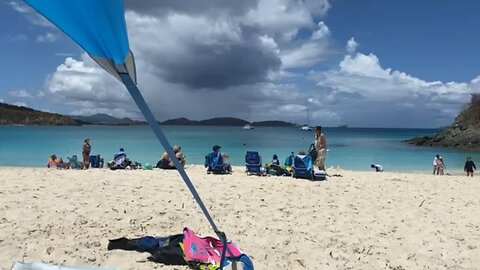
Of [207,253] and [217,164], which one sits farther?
[217,164]

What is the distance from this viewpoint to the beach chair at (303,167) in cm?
1224

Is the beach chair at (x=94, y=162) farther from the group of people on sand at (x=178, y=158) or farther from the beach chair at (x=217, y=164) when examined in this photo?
the beach chair at (x=217, y=164)

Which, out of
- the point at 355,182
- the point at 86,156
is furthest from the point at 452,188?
the point at 86,156

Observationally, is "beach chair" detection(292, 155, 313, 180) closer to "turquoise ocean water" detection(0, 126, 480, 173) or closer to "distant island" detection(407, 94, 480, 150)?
"turquoise ocean water" detection(0, 126, 480, 173)

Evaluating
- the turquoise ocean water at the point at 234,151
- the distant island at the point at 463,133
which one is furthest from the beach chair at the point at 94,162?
the distant island at the point at 463,133

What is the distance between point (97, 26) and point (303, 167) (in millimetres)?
10067

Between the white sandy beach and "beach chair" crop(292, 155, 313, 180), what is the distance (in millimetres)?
1758

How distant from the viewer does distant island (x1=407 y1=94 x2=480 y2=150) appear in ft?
180

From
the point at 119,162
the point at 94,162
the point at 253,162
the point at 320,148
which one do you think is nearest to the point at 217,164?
the point at 253,162

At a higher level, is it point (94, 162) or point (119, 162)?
point (119, 162)

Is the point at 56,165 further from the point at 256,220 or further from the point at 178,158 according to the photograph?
the point at 256,220

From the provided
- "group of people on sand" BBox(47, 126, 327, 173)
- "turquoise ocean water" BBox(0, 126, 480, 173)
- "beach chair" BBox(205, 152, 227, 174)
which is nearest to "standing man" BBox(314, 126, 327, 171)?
"group of people on sand" BBox(47, 126, 327, 173)

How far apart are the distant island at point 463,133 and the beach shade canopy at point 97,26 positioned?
57076 millimetres

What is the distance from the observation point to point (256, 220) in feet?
23.6
